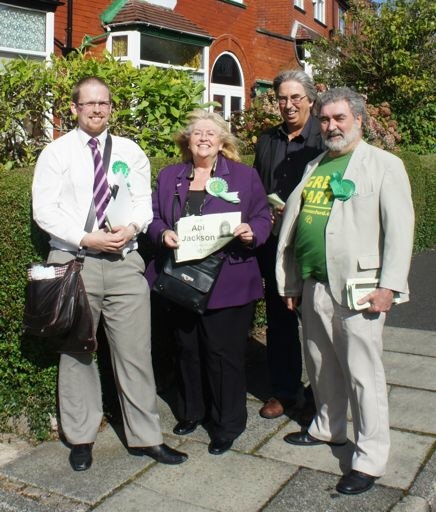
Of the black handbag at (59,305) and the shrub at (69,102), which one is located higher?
the shrub at (69,102)

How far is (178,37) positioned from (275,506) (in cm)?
1190

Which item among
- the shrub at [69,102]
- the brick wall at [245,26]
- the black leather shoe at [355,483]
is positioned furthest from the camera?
the brick wall at [245,26]

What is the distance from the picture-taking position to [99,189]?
3.68 meters

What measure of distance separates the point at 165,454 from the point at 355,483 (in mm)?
1057

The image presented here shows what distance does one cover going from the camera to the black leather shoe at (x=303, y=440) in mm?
4055

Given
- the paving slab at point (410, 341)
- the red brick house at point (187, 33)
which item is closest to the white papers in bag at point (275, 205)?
the paving slab at point (410, 341)

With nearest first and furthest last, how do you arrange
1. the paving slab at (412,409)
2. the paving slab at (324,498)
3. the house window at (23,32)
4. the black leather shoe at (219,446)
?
the paving slab at (324,498)
the black leather shoe at (219,446)
the paving slab at (412,409)
the house window at (23,32)

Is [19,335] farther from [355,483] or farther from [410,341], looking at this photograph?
[410,341]

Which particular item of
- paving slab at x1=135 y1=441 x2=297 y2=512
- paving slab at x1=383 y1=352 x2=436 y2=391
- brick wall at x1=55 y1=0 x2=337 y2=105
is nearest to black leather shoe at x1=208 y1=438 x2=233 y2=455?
paving slab at x1=135 y1=441 x2=297 y2=512

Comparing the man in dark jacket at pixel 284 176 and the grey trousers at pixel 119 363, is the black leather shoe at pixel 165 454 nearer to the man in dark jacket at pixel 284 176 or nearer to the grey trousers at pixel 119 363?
the grey trousers at pixel 119 363

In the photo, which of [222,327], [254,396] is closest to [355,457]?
[222,327]

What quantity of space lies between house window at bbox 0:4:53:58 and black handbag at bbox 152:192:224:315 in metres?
8.25

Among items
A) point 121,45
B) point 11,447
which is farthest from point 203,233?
point 121,45

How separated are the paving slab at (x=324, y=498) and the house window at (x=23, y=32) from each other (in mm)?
9297
